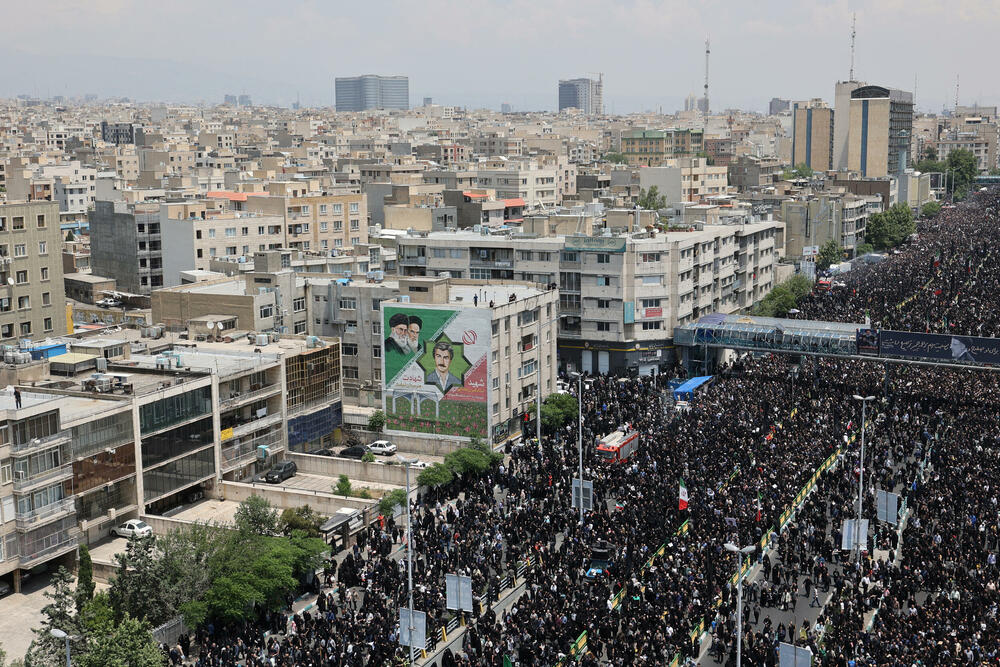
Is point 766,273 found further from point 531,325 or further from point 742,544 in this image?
point 742,544

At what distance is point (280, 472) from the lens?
44719 mm

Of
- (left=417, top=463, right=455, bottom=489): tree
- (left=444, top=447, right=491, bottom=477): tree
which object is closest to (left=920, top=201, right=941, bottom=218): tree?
(left=444, top=447, right=491, bottom=477): tree

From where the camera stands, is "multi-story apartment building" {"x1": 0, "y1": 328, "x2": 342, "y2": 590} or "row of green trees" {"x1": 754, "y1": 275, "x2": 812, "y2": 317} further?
"row of green trees" {"x1": 754, "y1": 275, "x2": 812, "y2": 317}

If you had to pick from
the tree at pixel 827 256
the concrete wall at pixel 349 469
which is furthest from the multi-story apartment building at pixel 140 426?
the tree at pixel 827 256

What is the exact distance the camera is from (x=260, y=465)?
44.8m

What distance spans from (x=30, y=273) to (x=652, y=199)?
203 ft

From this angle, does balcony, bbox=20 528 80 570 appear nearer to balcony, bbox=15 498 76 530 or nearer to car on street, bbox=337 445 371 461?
balcony, bbox=15 498 76 530

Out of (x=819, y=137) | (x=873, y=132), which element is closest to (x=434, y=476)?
(x=873, y=132)

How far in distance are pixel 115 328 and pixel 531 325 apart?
1868 cm

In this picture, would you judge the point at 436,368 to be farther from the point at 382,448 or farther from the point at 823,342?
the point at 823,342

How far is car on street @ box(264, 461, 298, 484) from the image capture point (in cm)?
4456

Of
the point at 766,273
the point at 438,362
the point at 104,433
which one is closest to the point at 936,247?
the point at 766,273

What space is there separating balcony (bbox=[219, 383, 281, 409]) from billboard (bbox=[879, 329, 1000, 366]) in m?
26.8

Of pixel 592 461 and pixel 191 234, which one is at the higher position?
pixel 191 234
